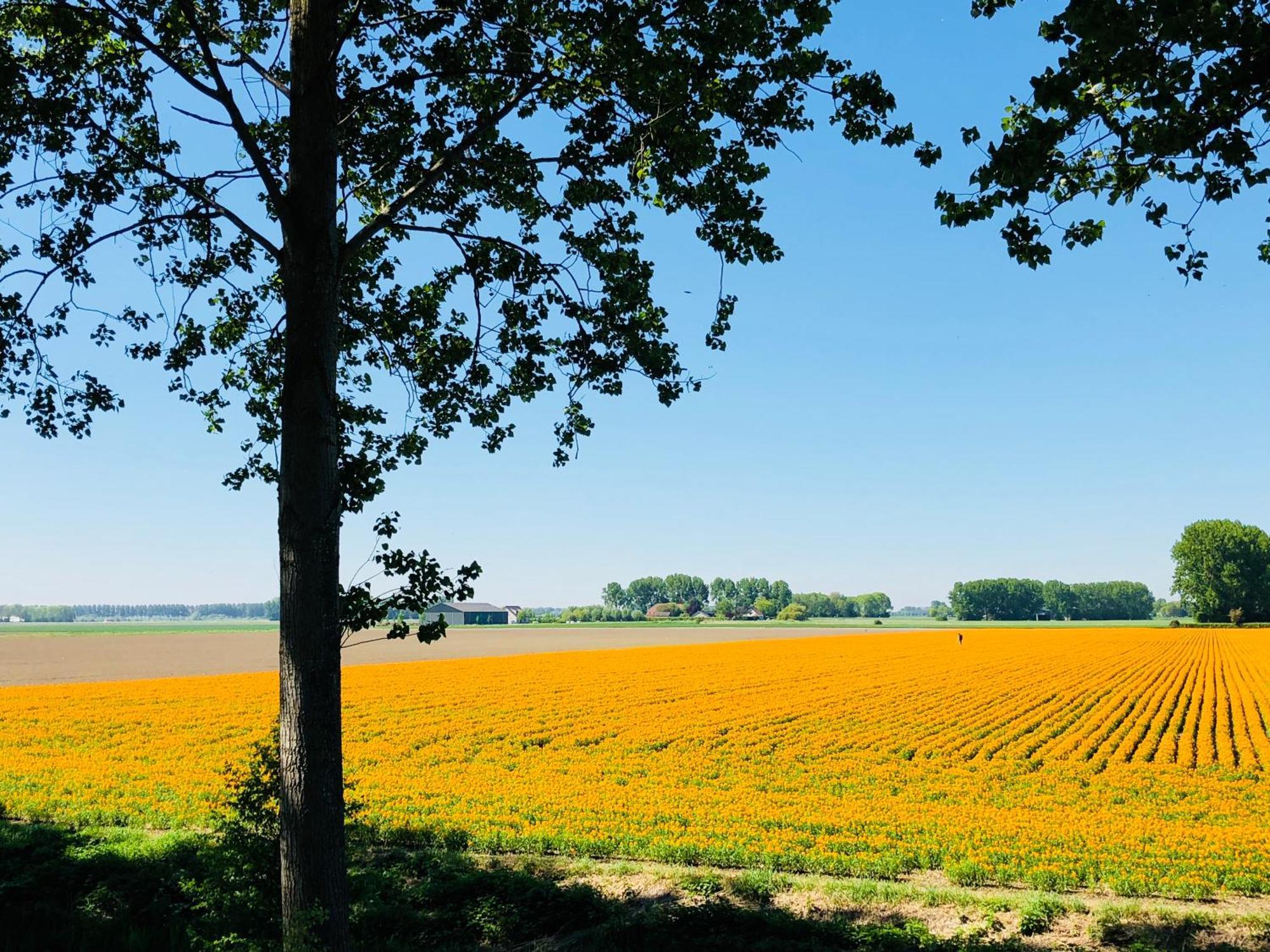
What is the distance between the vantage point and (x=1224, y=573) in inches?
5295

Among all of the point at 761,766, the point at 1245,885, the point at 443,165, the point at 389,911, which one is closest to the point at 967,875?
the point at 1245,885

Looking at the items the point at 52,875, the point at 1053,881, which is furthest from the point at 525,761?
the point at 1053,881

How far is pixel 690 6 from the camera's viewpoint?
274 inches

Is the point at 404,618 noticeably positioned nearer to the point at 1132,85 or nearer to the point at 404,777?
the point at 1132,85

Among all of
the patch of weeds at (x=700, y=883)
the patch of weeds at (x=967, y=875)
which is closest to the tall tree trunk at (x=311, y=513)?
the patch of weeds at (x=700, y=883)

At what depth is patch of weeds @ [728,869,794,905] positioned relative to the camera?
31.2ft

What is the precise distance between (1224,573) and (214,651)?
139901 millimetres

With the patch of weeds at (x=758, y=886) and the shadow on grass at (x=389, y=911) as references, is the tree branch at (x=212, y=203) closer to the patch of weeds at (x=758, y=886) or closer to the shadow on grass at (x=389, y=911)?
the shadow on grass at (x=389, y=911)

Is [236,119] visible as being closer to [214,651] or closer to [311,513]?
[311,513]

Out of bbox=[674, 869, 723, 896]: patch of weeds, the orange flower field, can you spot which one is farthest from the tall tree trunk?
the orange flower field

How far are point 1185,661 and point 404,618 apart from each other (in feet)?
196

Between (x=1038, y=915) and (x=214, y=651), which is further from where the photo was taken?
(x=214, y=651)

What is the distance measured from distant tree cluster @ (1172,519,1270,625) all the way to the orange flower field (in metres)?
112

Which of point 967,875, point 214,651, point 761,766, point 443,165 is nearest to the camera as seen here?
point 443,165
